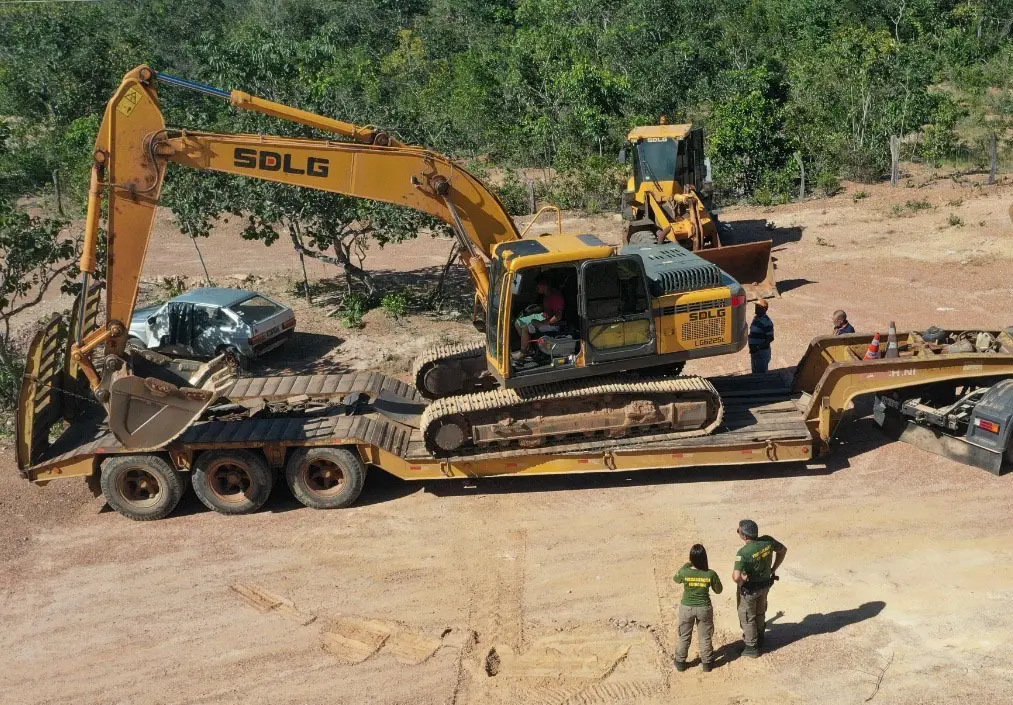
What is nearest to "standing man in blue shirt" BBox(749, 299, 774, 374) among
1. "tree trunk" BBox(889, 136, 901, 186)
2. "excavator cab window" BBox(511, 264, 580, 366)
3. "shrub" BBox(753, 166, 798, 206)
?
"excavator cab window" BBox(511, 264, 580, 366)

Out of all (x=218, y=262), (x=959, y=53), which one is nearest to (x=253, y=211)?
(x=218, y=262)

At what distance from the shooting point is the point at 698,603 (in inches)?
314

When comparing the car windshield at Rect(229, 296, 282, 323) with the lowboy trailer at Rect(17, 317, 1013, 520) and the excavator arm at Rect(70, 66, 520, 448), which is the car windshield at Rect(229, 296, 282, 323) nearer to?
the lowboy trailer at Rect(17, 317, 1013, 520)

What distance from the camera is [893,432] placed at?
40.0ft

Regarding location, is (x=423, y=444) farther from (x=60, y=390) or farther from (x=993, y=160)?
(x=993, y=160)

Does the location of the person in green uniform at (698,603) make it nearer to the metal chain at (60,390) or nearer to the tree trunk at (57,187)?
the metal chain at (60,390)

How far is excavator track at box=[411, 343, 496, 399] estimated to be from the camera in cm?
1271

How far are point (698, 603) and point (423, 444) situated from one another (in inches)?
178

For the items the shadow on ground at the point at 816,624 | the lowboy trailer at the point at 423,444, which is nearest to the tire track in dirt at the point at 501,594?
the lowboy trailer at the point at 423,444

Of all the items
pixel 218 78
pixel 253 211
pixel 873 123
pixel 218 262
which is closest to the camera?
pixel 253 211

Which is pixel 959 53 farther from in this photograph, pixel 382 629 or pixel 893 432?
pixel 382 629

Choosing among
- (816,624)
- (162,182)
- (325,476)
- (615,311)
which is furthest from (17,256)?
(816,624)

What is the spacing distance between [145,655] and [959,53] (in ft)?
123

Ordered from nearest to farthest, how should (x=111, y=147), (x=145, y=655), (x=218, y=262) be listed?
1. (x=145, y=655)
2. (x=111, y=147)
3. (x=218, y=262)
